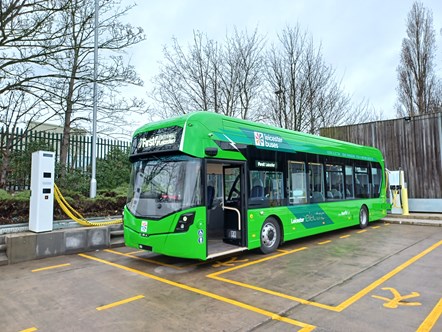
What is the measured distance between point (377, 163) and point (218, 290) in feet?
35.2

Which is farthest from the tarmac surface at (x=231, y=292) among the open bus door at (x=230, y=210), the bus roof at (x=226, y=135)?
the bus roof at (x=226, y=135)

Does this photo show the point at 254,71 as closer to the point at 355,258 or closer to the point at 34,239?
the point at 355,258

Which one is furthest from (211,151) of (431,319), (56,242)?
(56,242)

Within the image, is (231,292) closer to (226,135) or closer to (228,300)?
(228,300)

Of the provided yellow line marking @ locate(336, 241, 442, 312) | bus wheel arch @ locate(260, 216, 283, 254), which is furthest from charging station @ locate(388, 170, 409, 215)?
bus wheel arch @ locate(260, 216, 283, 254)

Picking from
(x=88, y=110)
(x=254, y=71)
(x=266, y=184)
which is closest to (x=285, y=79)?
(x=254, y=71)

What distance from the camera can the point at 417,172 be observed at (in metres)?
15.4

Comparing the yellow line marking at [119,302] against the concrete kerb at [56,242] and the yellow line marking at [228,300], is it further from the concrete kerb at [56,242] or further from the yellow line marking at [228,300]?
the concrete kerb at [56,242]

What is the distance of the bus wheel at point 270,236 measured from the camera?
7461mm

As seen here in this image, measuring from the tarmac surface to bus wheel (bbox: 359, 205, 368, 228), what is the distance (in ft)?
11.3

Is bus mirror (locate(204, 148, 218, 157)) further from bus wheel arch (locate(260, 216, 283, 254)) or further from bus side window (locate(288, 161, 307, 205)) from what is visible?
bus side window (locate(288, 161, 307, 205))

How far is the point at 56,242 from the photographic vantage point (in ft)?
24.6

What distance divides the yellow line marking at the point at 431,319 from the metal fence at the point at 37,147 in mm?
11973

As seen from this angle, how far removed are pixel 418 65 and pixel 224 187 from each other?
23.2m
